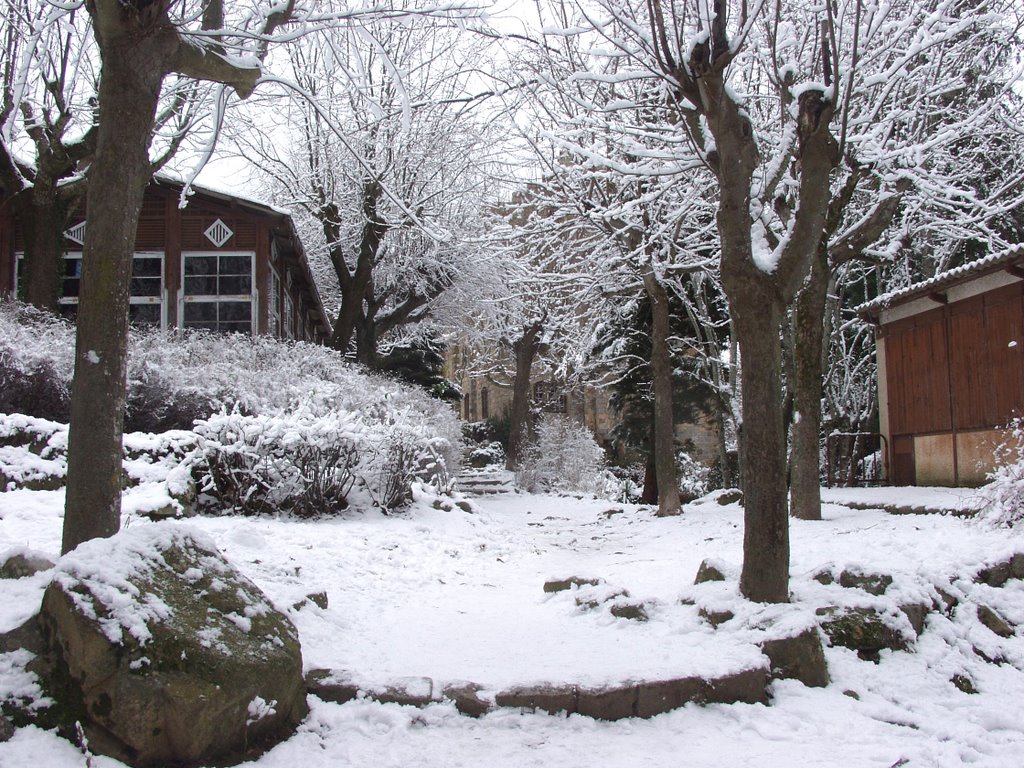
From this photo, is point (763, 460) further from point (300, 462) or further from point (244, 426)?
point (244, 426)

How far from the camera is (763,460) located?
4812 mm

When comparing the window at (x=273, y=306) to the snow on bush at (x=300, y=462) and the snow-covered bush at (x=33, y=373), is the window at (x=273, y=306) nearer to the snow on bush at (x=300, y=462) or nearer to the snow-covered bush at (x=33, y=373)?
the snow-covered bush at (x=33, y=373)

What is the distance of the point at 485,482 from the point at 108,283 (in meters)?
16.7

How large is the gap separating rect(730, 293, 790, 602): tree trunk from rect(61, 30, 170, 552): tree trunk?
3503 mm

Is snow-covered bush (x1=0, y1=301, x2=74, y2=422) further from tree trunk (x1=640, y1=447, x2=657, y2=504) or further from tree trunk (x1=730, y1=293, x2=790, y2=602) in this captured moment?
tree trunk (x1=640, y1=447, x2=657, y2=504)

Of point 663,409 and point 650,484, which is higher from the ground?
point 663,409

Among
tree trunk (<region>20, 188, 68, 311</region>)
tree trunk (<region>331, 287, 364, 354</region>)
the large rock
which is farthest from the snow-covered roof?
tree trunk (<region>20, 188, 68, 311</region>)

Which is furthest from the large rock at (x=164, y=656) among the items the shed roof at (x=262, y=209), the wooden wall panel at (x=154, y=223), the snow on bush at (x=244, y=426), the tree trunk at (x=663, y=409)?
the wooden wall panel at (x=154, y=223)

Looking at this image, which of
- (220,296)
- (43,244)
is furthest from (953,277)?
(43,244)

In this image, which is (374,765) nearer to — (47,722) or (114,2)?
(47,722)

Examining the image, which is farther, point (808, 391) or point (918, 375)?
point (918, 375)

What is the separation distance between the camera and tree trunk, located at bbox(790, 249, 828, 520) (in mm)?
8914

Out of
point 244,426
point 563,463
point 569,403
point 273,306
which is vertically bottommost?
point 563,463

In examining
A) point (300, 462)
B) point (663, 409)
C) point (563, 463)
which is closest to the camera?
point (300, 462)
